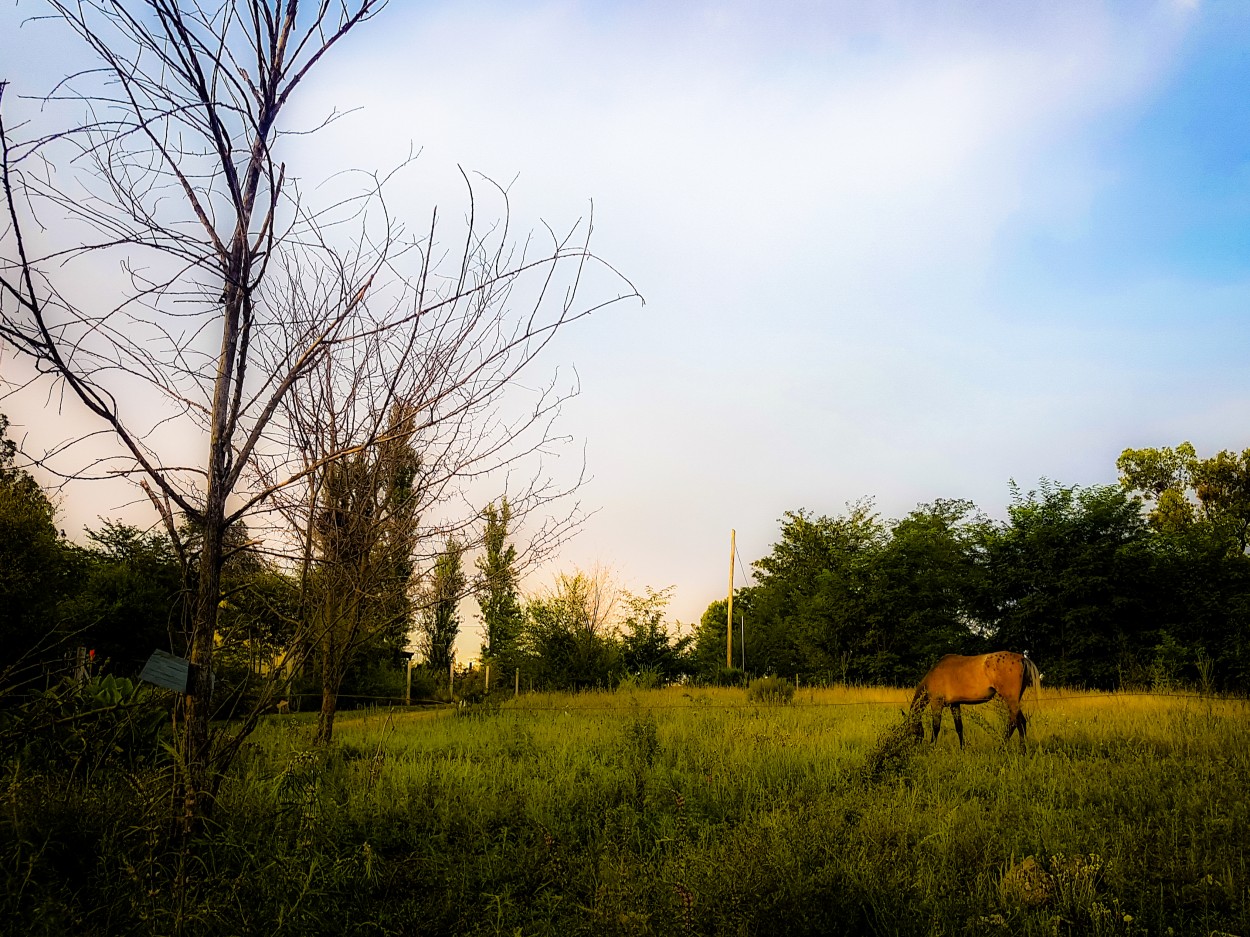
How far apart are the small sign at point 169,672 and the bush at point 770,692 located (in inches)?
508

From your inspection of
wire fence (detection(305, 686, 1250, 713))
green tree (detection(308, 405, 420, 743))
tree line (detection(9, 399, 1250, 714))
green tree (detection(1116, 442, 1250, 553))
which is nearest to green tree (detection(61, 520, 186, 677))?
tree line (detection(9, 399, 1250, 714))

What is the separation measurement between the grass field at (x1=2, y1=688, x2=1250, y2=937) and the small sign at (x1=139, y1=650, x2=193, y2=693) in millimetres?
522

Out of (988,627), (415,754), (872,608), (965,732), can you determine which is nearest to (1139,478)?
(988,627)

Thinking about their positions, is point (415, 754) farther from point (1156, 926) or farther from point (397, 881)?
point (1156, 926)

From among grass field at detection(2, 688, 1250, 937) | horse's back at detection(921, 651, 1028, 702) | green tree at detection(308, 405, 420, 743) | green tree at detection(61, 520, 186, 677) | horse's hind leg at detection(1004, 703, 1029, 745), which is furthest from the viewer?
green tree at detection(61, 520, 186, 677)

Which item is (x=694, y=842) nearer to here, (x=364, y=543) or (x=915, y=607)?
(x=364, y=543)

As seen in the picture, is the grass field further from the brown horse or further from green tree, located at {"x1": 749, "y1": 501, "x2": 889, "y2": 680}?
green tree, located at {"x1": 749, "y1": 501, "x2": 889, "y2": 680}

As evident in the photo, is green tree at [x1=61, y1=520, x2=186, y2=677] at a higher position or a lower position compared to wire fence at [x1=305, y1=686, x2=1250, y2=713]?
higher

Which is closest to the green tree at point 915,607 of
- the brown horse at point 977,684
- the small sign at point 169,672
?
the brown horse at point 977,684

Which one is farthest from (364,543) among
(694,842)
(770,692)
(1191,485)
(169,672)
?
(1191,485)

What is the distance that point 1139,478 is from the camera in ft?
114

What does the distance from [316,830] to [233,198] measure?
3.32 m

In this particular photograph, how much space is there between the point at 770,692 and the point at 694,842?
34.6 feet

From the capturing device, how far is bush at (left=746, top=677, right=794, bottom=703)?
14.4 metres
